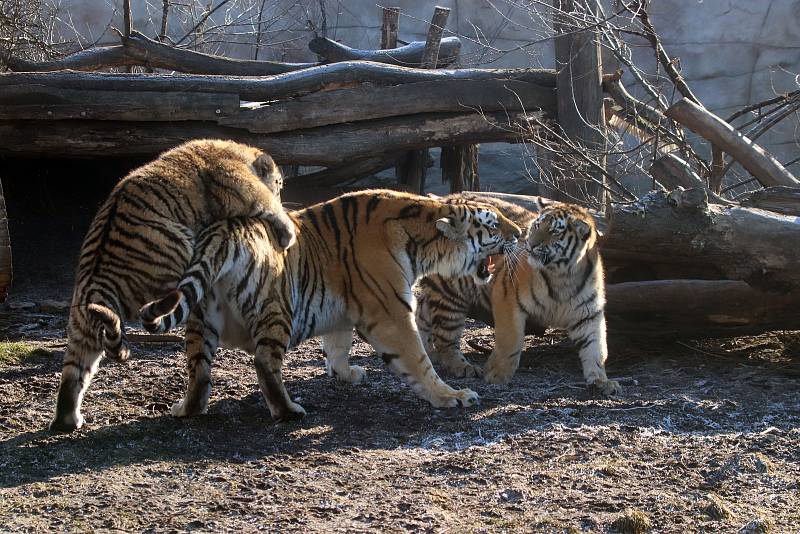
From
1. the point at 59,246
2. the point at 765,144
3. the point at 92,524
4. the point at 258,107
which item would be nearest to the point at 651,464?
the point at 92,524

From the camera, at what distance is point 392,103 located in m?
7.92

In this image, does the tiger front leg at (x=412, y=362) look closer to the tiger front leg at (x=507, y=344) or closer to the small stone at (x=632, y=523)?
the tiger front leg at (x=507, y=344)

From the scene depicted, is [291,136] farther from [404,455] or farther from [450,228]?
[404,455]

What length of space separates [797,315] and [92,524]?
407cm

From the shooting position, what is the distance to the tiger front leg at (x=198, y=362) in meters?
4.27

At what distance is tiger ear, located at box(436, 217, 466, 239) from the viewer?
4855mm

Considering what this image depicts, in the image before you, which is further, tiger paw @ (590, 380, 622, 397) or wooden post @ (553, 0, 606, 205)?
wooden post @ (553, 0, 606, 205)

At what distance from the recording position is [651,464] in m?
3.78

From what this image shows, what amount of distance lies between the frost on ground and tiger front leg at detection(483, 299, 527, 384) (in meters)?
0.09

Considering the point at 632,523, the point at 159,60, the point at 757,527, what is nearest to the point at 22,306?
the point at 159,60

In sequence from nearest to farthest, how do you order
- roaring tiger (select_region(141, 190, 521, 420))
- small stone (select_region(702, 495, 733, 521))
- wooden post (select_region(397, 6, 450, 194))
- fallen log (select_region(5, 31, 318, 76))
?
small stone (select_region(702, 495, 733, 521)) < roaring tiger (select_region(141, 190, 521, 420)) < fallen log (select_region(5, 31, 318, 76)) < wooden post (select_region(397, 6, 450, 194))

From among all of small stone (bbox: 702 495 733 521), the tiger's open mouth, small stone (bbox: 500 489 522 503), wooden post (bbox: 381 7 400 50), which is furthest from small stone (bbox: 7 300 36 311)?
wooden post (bbox: 381 7 400 50)

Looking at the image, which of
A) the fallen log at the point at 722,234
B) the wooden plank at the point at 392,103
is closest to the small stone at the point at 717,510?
the fallen log at the point at 722,234

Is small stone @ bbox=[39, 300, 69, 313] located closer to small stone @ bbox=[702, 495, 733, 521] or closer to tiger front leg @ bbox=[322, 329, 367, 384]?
tiger front leg @ bbox=[322, 329, 367, 384]
